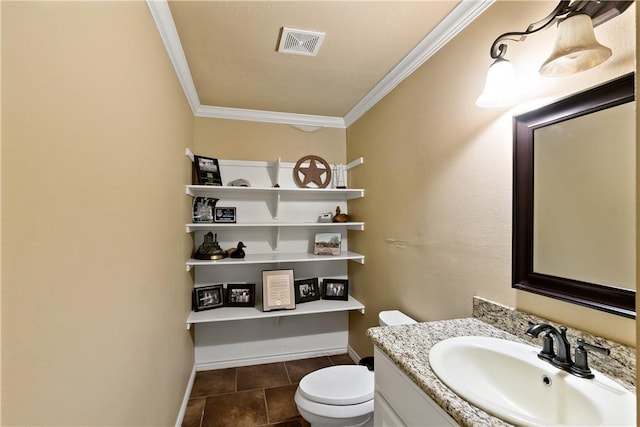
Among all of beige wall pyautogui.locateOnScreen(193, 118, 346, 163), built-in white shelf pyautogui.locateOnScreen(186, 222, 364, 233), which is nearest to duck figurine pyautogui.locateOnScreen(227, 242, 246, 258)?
built-in white shelf pyautogui.locateOnScreen(186, 222, 364, 233)

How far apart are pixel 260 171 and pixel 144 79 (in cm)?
159

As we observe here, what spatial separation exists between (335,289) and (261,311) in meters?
0.73

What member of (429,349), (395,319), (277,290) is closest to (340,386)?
(395,319)

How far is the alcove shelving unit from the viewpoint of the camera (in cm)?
259

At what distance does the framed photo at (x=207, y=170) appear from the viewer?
8.07 feet

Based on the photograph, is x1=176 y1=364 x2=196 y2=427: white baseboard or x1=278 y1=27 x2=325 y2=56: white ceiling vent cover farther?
x1=176 y1=364 x2=196 y2=427: white baseboard

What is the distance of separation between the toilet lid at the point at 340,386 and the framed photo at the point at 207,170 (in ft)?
5.58

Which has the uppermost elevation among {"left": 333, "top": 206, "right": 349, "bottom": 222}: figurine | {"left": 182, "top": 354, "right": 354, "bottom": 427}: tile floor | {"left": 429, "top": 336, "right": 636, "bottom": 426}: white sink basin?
{"left": 333, "top": 206, "right": 349, "bottom": 222}: figurine

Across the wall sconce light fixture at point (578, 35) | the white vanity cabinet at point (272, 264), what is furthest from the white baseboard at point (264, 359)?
the wall sconce light fixture at point (578, 35)

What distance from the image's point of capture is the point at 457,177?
1508 millimetres

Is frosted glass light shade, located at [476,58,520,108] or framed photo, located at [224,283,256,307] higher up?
frosted glass light shade, located at [476,58,520,108]

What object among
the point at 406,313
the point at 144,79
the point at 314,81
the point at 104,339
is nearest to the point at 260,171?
the point at 314,81

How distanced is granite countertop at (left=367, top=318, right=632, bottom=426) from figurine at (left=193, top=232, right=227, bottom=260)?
Answer: 159 cm

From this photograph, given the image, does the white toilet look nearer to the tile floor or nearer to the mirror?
the tile floor
